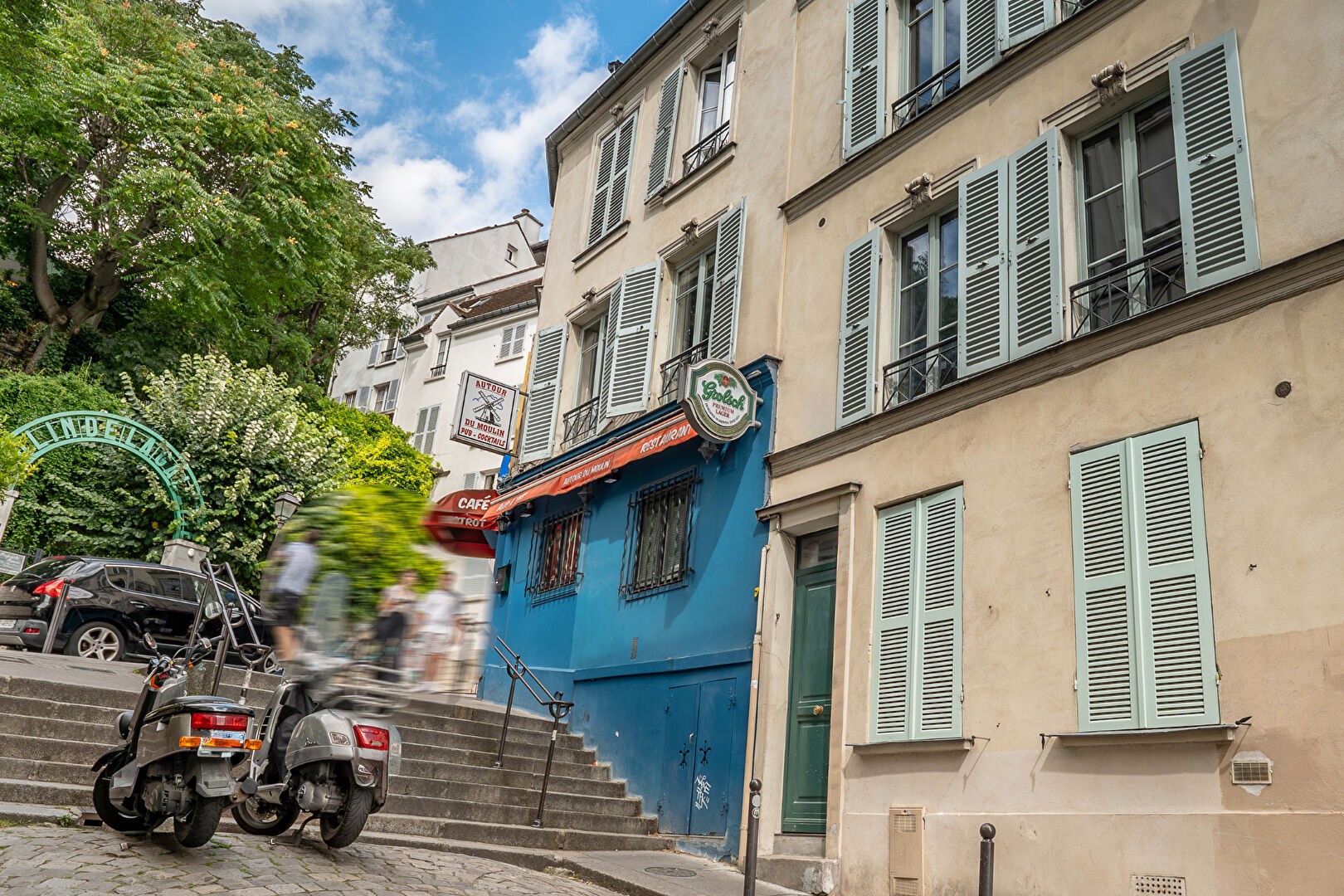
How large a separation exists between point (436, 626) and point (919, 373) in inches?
185

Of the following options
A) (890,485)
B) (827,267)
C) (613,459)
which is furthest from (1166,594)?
(613,459)

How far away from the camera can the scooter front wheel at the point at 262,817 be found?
6.39m

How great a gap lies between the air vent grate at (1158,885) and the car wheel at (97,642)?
1164 centimetres

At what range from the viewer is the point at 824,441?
9.55m

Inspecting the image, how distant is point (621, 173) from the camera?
49.8 feet

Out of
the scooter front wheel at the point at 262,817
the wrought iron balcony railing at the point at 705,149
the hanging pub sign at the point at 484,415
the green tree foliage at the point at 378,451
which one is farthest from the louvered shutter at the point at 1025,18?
the green tree foliage at the point at 378,451

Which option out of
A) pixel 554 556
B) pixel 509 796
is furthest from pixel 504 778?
pixel 554 556

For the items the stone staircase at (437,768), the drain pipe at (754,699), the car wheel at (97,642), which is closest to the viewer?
the stone staircase at (437,768)

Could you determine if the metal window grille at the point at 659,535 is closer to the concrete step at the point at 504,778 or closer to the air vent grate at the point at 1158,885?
the concrete step at the point at 504,778

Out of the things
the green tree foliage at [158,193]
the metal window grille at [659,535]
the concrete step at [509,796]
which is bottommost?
→ the concrete step at [509,796]

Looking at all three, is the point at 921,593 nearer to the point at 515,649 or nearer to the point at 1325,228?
the point at 1325,228

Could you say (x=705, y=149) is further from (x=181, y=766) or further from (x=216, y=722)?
(x=181, y=766)

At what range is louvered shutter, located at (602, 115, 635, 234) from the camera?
14.9 meters

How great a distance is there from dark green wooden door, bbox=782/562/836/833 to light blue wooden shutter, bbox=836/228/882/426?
149 cm
